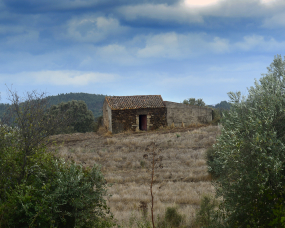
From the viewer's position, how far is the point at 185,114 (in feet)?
94.9

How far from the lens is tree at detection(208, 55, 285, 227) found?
4.17m

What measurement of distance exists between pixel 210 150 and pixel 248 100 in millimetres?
7202

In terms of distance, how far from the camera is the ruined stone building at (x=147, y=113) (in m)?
27.2

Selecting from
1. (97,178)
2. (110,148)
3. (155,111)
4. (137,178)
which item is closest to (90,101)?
(155,111)

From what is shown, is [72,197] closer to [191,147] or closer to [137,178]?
[137,178]

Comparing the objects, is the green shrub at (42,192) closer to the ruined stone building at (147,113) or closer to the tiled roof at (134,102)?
the ruined stone building at (147,113)

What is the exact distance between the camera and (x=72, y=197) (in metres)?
4.95

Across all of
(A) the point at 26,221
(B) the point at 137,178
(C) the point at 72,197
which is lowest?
(B) the point at 137,178

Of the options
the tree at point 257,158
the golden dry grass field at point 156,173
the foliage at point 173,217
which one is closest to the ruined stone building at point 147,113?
the golden dry grass field at point 156,173

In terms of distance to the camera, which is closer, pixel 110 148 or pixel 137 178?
pixel 137 178

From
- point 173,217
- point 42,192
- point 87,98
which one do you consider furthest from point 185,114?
point 87,98

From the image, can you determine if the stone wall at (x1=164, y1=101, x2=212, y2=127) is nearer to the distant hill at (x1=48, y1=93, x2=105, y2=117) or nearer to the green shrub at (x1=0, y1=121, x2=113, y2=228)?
the green shrub at (x1=0, y1=121, x2=113, y2=228)

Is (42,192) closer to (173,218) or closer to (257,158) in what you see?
(173,218)

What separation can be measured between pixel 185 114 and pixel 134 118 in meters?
6.04
